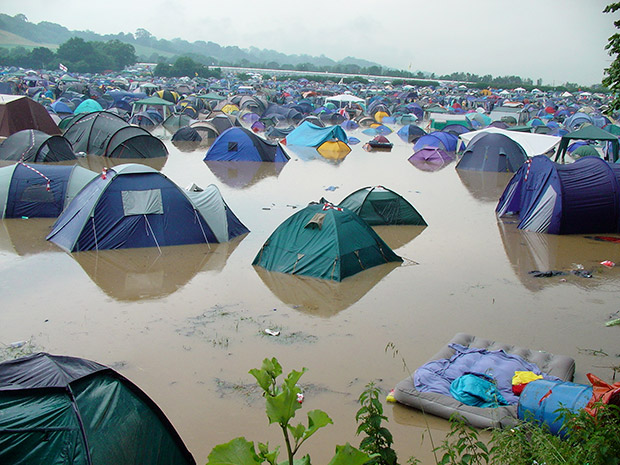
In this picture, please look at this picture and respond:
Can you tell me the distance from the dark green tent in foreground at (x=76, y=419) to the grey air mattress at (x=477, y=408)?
2616 millimetres

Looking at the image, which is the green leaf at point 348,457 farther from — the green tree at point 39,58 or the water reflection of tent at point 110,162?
the green tree at point 39,58

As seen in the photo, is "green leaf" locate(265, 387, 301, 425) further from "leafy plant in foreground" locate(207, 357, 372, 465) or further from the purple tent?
the purple tent

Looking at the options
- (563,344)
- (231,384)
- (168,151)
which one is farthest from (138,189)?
(168,151)

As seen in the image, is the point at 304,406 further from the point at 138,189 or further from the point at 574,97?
the point at 574,97

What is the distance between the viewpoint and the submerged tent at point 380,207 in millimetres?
14000

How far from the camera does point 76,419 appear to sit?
425 cm

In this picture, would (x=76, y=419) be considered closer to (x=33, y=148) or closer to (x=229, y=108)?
(x=33, y=148)

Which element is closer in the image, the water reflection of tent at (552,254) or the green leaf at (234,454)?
the green leaf at (234,454)

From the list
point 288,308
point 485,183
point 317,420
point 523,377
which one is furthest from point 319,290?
point 485,183

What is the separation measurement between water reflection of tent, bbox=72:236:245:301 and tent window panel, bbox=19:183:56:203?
324cm

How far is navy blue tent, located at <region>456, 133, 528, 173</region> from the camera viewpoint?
23.5 metres

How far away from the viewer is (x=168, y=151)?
2566cm

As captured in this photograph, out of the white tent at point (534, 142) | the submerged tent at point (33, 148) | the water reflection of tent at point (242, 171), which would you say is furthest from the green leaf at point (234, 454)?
the white tent at point (534, 142)

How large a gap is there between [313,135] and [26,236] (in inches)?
745
